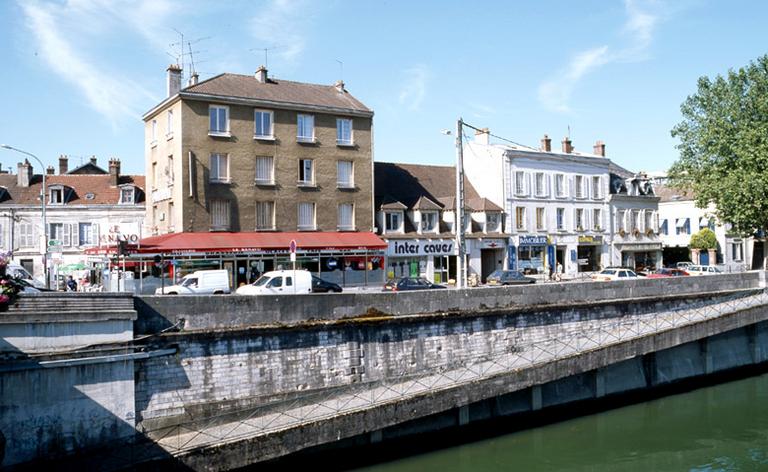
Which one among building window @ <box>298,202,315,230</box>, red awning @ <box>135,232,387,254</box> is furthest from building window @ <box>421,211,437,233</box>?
building window @ <box>298,202,315,230</box>

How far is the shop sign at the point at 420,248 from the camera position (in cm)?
3638

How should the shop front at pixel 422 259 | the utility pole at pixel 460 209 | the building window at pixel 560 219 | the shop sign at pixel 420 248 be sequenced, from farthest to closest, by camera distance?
1. the building window at pixel 560 219
2. the shop front at pixel 422 259
3. the shop sign at pixel 420 248
4. the utility pole at pixel 460 209

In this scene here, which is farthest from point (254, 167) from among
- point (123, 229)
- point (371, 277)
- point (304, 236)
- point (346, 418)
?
point (346, 418)

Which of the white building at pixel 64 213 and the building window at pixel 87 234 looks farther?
the building window at pixel 87 234

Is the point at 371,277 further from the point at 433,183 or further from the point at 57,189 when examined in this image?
the point at 57,189

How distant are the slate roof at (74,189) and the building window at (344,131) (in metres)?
16.4

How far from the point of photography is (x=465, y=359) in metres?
19.7

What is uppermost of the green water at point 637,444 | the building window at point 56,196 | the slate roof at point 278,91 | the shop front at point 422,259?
the slate roof at point 278,91

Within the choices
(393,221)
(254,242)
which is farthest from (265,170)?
(393,221)

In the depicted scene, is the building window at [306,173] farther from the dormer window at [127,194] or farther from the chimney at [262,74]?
the dormer window at [127,194]

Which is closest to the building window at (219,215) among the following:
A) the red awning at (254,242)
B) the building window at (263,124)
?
the red awning at (254,242)

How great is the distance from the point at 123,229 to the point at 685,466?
33.2m

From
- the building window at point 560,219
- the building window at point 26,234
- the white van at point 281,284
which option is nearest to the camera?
the white van at point 281,284

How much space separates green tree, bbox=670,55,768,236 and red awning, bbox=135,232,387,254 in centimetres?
1652
